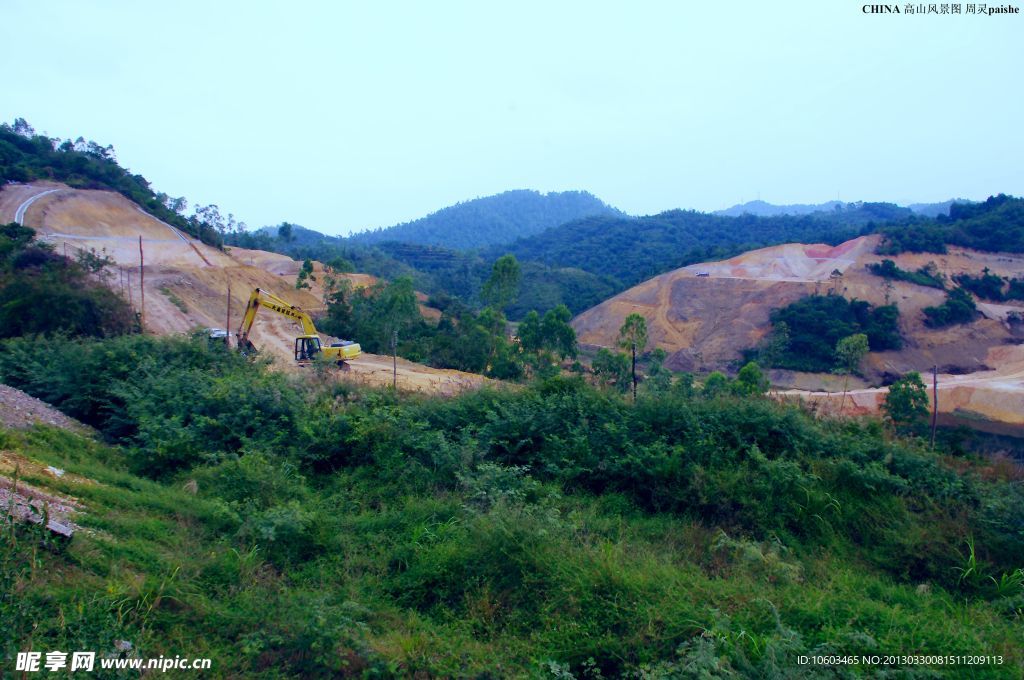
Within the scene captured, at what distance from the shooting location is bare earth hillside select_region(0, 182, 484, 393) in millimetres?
27438

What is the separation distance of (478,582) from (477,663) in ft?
3.24

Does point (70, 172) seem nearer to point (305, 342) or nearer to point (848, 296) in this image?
point (305, 342)

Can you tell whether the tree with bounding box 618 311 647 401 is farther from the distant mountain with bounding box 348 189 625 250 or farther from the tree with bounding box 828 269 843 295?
the distant mountain with bounding box 348 189 625 250

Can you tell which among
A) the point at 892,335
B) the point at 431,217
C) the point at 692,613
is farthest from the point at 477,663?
the point at 431,217

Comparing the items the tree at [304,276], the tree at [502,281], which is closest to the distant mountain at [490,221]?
the tree at [304,276]

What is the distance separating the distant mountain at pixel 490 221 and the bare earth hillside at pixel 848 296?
93.0 m

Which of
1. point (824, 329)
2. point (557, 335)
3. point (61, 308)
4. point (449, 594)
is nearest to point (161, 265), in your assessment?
point (61, 308)

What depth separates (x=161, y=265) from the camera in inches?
1326

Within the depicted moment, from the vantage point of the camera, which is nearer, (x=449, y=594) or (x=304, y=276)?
(x=449, y=594)

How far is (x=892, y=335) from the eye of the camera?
124 feet

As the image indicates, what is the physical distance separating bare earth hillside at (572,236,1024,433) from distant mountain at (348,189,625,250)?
9303cm

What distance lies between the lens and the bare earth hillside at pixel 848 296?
91.4ft

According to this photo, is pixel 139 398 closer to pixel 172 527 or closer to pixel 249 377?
pixel 249 377

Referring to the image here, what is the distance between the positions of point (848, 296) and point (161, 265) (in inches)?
1706
